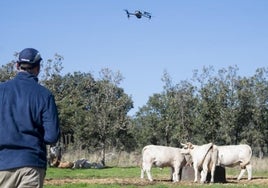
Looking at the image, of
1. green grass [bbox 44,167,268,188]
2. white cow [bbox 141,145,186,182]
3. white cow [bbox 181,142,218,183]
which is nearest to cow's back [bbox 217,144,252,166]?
green grass [bbox 44,167,268,188]

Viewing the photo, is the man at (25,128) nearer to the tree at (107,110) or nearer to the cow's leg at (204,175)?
the cow's leg at (204,175)

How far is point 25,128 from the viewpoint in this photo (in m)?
5.31

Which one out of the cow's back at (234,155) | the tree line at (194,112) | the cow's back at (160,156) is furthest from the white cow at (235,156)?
the tree line at (194,112)

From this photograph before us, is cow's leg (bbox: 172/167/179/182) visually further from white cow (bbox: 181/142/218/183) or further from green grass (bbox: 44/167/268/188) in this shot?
white cow (bbox: 181/142/218/183)

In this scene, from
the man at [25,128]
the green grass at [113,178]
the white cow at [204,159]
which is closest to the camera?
the man at [25,128]

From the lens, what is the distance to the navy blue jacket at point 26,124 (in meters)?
5.24

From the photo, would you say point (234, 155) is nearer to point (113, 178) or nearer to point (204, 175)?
point (204, 175)

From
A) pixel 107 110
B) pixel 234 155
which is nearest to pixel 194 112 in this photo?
pixel 107 110

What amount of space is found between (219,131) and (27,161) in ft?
146

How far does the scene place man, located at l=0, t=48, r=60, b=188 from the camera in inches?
205

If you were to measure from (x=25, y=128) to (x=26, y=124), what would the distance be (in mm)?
42

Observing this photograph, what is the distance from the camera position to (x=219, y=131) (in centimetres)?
4881

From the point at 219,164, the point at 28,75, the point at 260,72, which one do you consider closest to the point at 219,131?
the point at 260,72

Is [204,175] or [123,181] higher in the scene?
[204,175]
